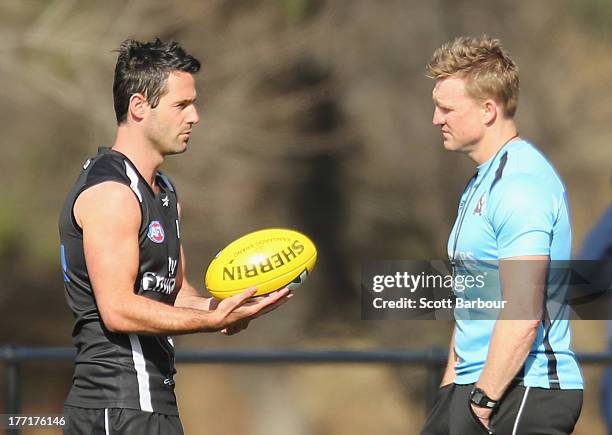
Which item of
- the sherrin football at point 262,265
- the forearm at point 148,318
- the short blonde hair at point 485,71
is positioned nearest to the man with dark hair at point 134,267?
the forearm at point 148,318

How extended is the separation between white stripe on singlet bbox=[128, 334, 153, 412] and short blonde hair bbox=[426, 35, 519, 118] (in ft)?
4.95

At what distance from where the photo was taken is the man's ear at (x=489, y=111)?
4.60 m

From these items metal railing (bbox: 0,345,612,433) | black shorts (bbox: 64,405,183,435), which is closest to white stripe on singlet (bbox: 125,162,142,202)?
black shorts (bbox: 64,405,183,435)

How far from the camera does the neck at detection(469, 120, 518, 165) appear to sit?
4625 millimetres

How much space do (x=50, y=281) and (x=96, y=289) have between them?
9604 mm

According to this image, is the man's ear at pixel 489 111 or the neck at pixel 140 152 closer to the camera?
the man's ear at pixel 489 111

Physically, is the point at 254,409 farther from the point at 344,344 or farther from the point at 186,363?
the point at 186,363

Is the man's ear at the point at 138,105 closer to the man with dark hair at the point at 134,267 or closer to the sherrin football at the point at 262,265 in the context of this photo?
the man with dark hair at the point at 134,267

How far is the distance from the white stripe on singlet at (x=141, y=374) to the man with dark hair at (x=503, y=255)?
3.66 ft

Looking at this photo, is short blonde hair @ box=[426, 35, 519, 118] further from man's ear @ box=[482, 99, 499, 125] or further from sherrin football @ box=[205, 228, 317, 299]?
sherrin football @ box=[205, 228, 317, 299]

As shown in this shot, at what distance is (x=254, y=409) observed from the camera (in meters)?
11.9

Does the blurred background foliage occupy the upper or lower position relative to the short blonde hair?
upper

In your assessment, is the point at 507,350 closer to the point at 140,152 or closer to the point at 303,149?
the point at 140,152

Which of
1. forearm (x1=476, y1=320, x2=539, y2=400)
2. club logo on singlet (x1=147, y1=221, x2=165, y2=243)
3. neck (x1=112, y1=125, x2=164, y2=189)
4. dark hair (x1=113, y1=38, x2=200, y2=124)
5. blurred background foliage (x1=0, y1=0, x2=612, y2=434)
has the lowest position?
forearm (x1=476, y1=320, x2=539, y2=400)
